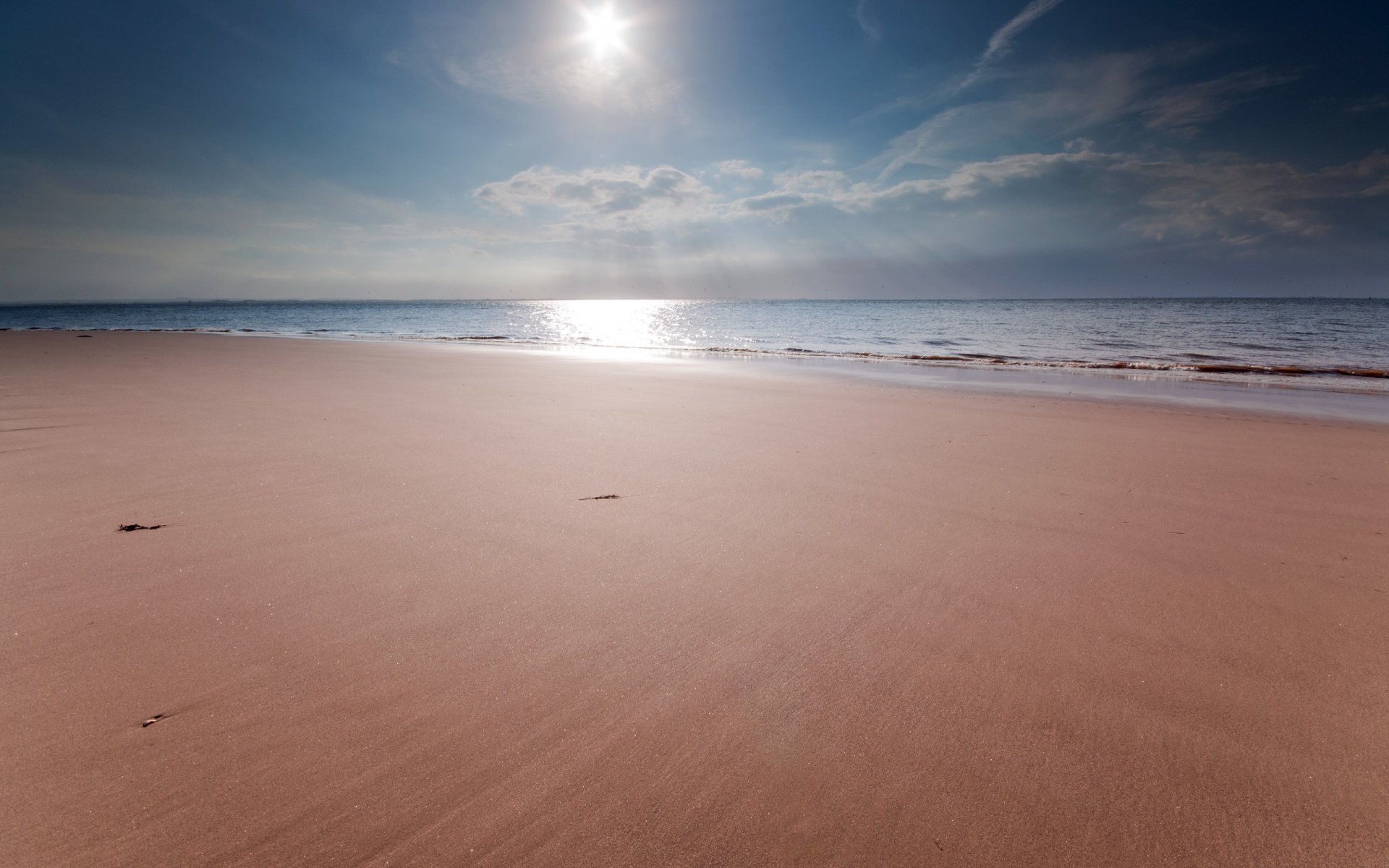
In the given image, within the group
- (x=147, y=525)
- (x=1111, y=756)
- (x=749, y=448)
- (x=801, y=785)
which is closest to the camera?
(x=801, y=785)

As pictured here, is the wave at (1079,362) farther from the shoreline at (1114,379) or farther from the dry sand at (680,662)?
the dry sand at (680,662)

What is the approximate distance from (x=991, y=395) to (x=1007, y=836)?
7829mm

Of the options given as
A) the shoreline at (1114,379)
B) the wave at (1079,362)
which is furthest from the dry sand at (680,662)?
the wave at (1079,362)

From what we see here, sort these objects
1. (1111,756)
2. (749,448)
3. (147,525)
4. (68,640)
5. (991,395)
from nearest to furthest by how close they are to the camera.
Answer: (1111,756) → (68,640) → (147,525) → (749,448) → (991,395)

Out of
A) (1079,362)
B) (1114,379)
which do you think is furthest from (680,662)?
(1079,362)

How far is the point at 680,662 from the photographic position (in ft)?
6.01

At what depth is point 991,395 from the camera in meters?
8.15

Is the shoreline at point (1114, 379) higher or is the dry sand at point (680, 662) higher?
the shoreline at point (1114, 379)

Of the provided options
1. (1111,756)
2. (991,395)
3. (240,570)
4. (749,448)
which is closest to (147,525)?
(240,570)

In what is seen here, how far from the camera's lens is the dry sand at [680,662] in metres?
1.28

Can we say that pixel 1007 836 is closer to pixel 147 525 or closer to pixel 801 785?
pixel 801 785

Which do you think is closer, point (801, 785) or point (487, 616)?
point (801, 785)

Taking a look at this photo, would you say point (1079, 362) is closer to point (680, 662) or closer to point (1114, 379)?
point (1114, 379)

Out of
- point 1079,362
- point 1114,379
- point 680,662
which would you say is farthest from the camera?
point 1079,362
